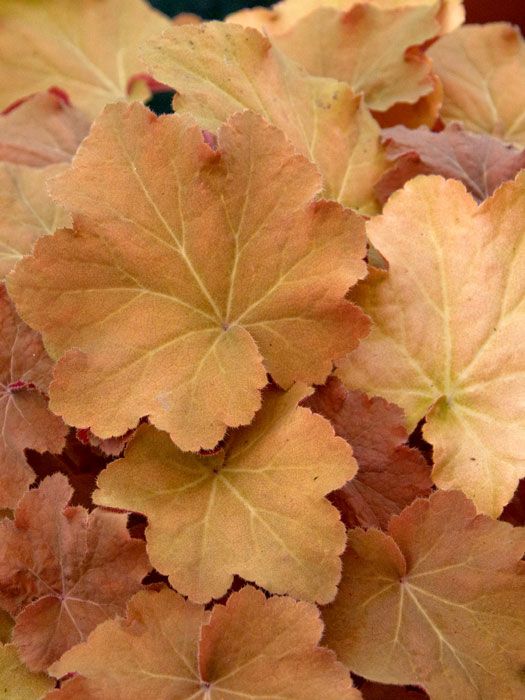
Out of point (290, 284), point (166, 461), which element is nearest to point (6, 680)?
point (166, 461)

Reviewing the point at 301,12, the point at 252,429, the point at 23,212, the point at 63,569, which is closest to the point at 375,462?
the point at 252,429

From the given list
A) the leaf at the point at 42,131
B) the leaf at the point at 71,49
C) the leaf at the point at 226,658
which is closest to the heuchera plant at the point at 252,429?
the leaf at the point at 226,658

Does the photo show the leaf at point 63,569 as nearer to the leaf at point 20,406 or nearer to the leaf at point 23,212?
the leaf at point 20,406

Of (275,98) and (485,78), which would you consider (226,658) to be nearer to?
(275,98)

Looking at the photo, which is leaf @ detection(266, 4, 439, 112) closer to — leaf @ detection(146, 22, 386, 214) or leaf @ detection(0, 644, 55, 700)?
leaf @ detection(146, 22, 386, 214)

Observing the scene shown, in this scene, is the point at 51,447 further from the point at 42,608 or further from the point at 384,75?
the point at 384,75

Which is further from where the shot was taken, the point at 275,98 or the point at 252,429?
the point at 275,98

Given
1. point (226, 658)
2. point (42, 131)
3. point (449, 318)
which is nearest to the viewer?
point (226, 658)
